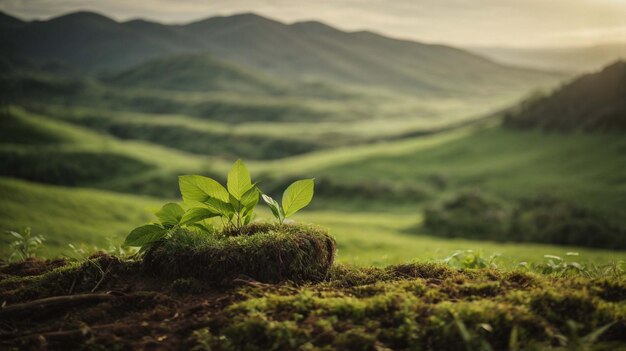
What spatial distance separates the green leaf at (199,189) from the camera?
17.7 feet

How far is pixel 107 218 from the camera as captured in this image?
29.9m

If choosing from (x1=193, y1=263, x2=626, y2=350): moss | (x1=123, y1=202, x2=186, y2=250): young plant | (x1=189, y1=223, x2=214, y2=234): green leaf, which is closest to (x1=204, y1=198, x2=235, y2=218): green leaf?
(x1=189, y1=223, x2=214, y2=234): green leaf

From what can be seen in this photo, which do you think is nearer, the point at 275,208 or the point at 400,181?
the point at 275,208

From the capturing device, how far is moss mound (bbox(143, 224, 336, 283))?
16.5ft

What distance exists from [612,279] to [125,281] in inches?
199

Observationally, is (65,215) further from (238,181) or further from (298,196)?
(298,196)

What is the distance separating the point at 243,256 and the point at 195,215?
78cm

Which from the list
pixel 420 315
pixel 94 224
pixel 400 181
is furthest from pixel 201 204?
pixel 400 181

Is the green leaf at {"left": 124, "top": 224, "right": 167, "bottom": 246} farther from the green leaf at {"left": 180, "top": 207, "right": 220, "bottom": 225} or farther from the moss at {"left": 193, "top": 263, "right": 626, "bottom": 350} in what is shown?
the moss at {"left": 193, "top": 263, "right": 626, "bottom": 350}

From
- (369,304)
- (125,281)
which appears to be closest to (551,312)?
(369,304)

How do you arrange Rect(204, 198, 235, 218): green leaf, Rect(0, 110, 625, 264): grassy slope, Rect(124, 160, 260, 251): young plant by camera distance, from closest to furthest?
1. Rect(124, 160, 260, 251): young plant
2. Rect(204, 198, 235, 218): green leaf
3. Rect(0, 110, 625, 264): grassy slope

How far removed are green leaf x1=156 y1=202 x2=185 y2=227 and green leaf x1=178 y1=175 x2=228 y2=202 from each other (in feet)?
0.49

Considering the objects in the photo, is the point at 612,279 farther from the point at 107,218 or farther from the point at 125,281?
the point at 107,218

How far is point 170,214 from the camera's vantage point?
5422mm
